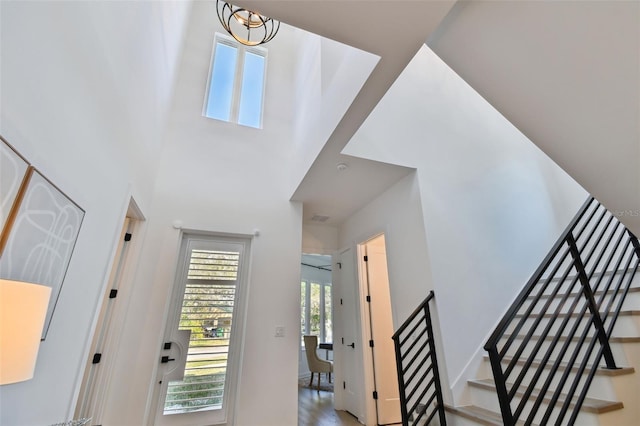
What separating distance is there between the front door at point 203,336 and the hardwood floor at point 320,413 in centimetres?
120

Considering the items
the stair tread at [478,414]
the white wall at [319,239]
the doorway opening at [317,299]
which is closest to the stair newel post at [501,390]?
the stair tread at [478,414]

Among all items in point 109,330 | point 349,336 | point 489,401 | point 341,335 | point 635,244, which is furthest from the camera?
point 341,335

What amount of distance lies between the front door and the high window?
1941 millimetres

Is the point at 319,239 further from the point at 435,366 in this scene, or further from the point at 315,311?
the point at 315,311

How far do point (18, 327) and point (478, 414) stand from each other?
9.61 ft

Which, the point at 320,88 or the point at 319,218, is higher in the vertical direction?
the point at 320,88

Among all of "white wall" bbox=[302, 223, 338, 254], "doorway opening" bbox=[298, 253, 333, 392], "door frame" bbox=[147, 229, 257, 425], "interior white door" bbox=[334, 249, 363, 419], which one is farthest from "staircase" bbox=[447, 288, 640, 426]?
"doorway opening" bbox=[298, 253, 333, 392]

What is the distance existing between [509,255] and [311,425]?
3.19 metres

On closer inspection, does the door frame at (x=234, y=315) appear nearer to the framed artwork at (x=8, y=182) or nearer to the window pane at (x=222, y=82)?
the window pane at (x=222, y=82)

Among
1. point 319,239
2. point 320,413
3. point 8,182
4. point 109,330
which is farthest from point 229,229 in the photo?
point 320,413

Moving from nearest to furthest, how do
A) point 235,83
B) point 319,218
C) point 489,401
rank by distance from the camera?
point 489,401 → point 235,83 → point 319,218

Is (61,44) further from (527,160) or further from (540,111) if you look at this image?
(527,160)

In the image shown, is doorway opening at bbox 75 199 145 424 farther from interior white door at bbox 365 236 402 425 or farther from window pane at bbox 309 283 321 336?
window pane at bbox 309 283 321 336

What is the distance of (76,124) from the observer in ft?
5.19
